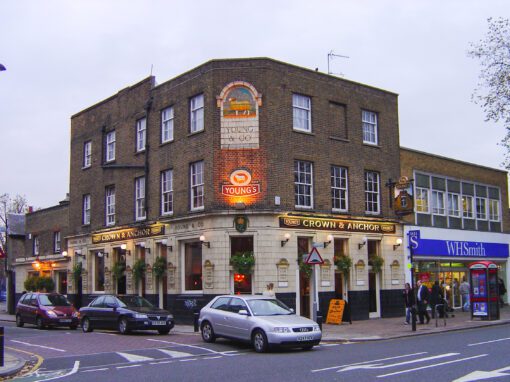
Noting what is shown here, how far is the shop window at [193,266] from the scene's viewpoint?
2669 centimetres

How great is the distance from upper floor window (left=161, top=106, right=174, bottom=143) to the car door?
1247 centimetres

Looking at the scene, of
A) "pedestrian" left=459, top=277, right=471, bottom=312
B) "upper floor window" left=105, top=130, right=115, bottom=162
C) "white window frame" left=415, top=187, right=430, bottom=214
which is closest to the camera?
"white window frame" left=415, top=187, right=430, bottom=214

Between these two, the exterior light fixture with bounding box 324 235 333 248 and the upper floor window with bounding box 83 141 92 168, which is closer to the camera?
the exterior light fixture with bounding box 324 235 333 248

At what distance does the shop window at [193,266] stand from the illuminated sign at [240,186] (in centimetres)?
276

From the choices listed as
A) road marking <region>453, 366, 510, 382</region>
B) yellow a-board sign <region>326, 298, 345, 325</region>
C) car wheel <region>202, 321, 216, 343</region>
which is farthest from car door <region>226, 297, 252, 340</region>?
yellow a-board sign <region>326, 298, 345, 325</region>

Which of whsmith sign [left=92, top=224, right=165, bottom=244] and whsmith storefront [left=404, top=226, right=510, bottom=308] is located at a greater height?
whsmith sign [left=92, top=224, right=165, bottom=244]

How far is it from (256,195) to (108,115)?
12.4 meters

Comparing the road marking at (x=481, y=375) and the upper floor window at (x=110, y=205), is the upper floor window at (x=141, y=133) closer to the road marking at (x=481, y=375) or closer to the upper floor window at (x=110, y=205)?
the upper floor window at (x=110, y=205)

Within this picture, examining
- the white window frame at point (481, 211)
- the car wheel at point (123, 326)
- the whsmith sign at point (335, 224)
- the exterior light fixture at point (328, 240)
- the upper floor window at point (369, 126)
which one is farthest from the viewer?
the white window frame at point (481, 211)

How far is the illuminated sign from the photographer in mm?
25531

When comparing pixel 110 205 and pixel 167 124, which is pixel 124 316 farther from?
pixel 110 205

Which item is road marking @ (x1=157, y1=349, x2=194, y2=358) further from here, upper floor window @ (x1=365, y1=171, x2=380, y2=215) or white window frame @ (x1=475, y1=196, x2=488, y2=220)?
white window frame @ (x1=475, y1=196, x2=488, y2=220)

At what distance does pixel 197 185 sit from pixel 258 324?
11.4m

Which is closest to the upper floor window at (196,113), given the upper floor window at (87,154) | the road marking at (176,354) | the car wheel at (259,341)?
the upper floor window at (87,154)
